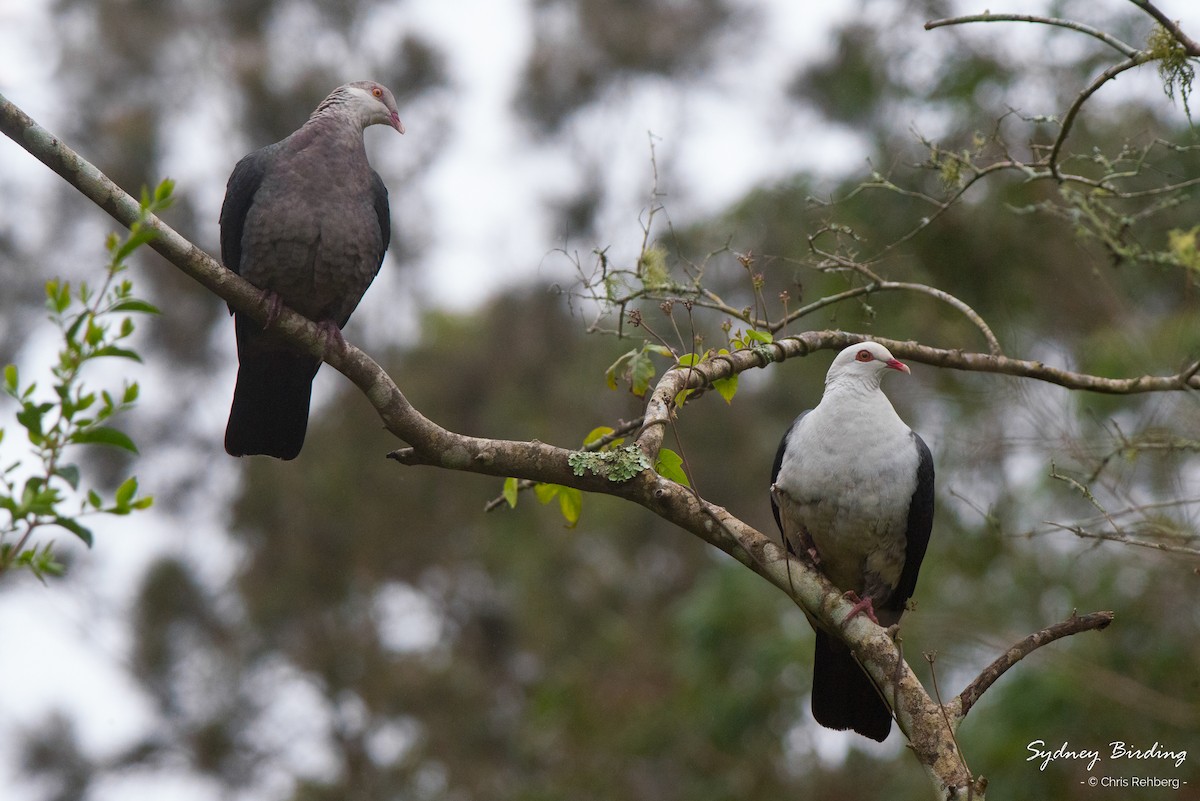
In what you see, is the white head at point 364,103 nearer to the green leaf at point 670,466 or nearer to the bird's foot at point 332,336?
the bird's foot at point 332,336

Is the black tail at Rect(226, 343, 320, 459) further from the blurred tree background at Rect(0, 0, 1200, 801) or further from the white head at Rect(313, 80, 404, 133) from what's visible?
the blurred tree background at Rect(0, 0, 1200, 801)

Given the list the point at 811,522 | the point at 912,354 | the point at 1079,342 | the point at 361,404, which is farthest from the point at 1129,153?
the point at 361,404

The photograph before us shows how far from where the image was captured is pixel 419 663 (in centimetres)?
1484

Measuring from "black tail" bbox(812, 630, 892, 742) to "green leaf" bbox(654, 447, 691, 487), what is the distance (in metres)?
1.04

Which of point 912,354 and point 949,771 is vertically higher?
point 912,354

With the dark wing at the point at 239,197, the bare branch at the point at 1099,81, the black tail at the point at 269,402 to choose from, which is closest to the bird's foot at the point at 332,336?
the black tail at the point at 269,402

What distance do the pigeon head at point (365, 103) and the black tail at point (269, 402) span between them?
Answer: 3.67ft

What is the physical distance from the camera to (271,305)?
4262 millimetres

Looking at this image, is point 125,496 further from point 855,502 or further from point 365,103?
point 365,103

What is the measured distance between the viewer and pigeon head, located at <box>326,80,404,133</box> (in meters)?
5.14

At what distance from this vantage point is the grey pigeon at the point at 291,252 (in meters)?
4.46

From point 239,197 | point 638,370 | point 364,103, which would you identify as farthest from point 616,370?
point 364,103

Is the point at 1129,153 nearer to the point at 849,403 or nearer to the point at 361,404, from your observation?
the point at 849,403

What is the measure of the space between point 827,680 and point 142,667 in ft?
40.3
